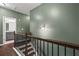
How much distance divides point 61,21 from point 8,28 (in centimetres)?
111

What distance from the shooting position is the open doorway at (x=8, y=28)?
189 centimetres

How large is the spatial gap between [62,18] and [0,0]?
4.05 ft

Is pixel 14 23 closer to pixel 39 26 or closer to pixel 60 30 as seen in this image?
pixel 39 26

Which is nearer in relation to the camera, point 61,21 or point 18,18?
point 61,21

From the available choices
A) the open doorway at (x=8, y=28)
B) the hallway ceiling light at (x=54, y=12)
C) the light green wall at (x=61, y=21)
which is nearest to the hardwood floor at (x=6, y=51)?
the open doorway at (x=8, y=28)

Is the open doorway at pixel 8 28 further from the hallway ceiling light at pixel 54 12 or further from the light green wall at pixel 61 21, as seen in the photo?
the hallway ceiling light at pixel 54 12

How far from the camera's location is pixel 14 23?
1.91m

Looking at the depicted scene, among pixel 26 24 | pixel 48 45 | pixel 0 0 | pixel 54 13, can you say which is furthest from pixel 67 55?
pixel 0 0

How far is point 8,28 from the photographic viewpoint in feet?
6.26

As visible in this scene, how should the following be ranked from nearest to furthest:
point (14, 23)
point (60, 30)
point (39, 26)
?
point (60, 30)
point (14, 23)
point (39, 26)

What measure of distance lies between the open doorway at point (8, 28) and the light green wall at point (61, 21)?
0.40m

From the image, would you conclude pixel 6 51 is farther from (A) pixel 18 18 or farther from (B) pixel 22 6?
(B) pixel 22 6

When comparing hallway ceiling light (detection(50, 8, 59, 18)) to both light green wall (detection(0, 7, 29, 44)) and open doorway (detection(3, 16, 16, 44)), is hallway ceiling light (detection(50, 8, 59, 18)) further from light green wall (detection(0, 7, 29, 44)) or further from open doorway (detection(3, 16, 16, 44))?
open doorway (detection(3, 16, 16, 44))

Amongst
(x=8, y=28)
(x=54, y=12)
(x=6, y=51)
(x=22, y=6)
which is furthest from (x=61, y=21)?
(x=6, y=51)
